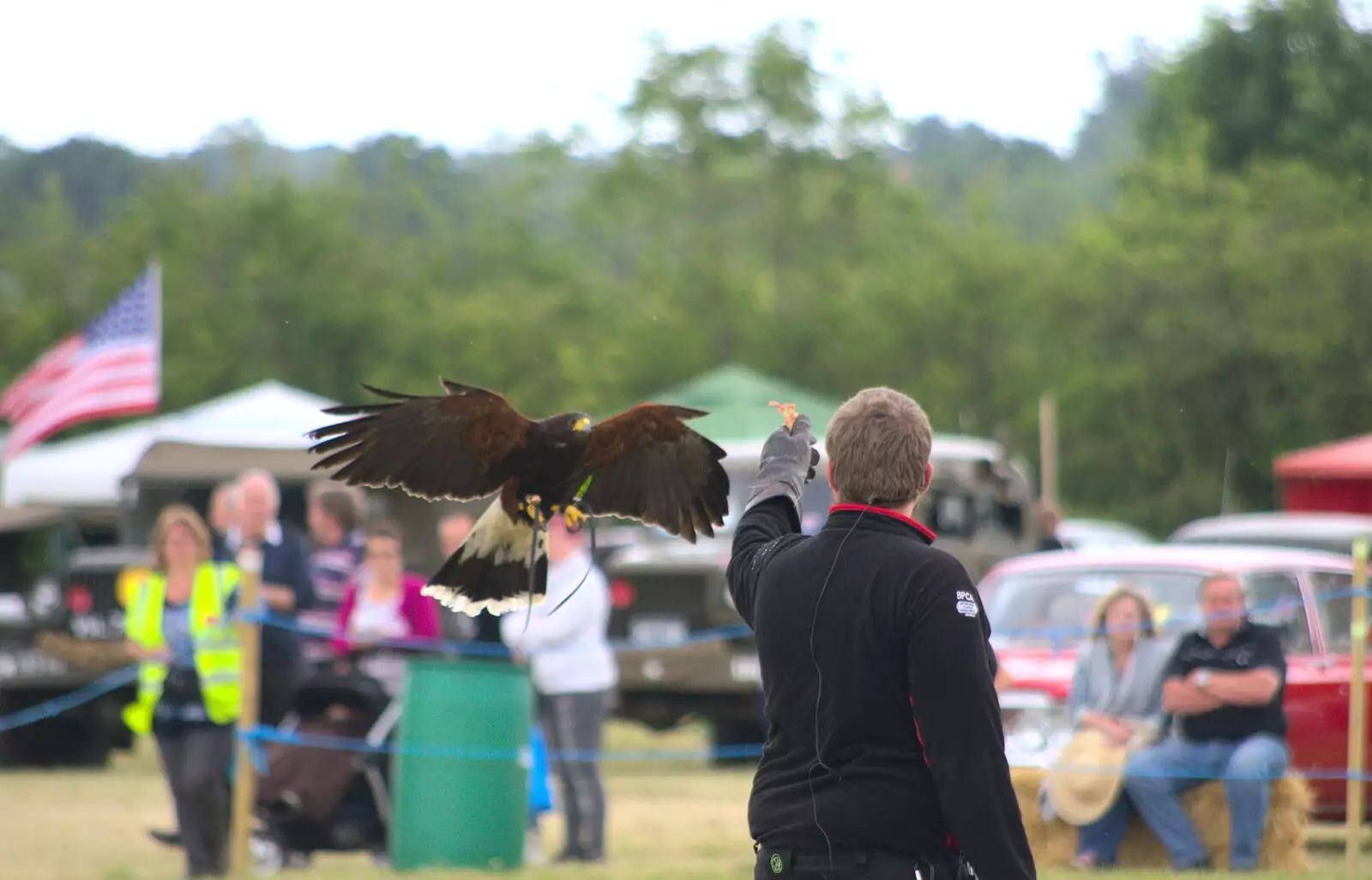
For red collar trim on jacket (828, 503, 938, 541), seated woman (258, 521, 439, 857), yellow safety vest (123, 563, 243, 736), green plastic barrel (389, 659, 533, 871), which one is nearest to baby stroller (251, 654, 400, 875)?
seated woman (258, 521, 439, 857)

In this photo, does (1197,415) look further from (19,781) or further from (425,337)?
(19,781)

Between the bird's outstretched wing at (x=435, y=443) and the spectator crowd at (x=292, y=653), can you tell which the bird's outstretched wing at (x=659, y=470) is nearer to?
the bird's outstretched wing at (x=435, y=443)

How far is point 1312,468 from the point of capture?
74.8 ft

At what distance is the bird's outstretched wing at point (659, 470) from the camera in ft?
17.4

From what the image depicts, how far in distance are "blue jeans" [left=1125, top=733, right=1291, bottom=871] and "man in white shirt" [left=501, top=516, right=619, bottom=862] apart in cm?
275

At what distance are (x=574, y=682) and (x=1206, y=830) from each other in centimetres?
326

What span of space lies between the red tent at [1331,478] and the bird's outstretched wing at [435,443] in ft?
62.9

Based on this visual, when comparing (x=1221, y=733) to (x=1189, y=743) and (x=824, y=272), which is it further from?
(x=824, y=272)

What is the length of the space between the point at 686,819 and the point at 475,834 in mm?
2613

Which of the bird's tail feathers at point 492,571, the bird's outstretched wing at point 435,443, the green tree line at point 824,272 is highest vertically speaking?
the green tree line at point 824,272

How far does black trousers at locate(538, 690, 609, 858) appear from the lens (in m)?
9.70

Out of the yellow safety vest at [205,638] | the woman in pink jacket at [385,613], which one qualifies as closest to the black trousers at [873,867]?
the yellow safety vest at [205,638]

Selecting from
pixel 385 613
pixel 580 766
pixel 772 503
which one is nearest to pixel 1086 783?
pixel 580 766

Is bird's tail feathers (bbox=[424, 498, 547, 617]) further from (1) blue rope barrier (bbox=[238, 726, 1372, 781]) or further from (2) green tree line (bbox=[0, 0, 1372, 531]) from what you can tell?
(2) green tree line (bbox=[0, 0, 1372, 531])
